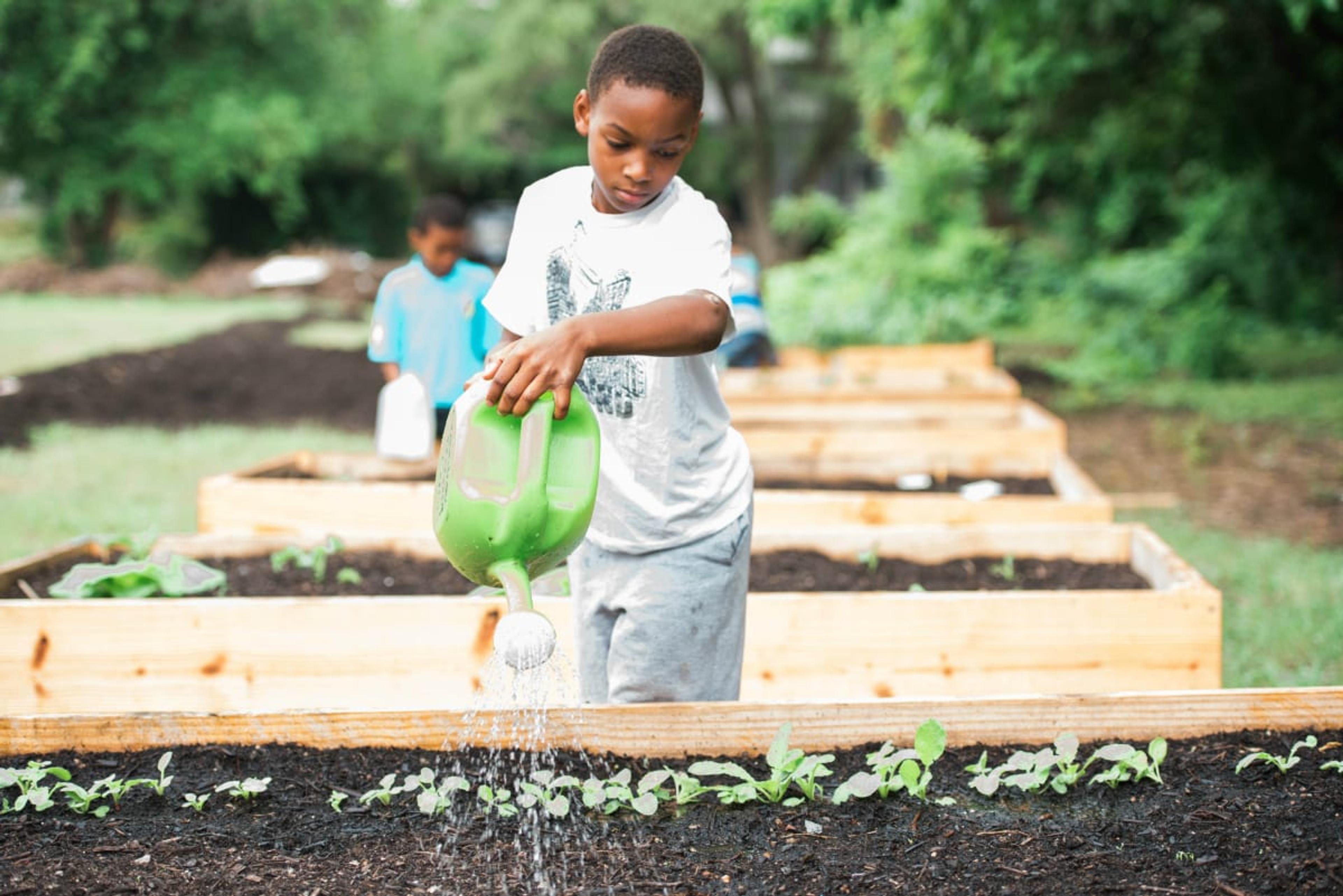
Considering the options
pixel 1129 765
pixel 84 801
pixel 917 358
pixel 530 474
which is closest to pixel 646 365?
pixel 530 474

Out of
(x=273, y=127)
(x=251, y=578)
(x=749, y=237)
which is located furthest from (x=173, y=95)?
(x=251, y=578)

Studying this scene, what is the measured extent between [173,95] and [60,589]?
22894mm

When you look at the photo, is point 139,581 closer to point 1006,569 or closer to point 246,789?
point 246,789

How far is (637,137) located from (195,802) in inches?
Answer: 57.3

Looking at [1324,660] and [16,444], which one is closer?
[1324,660]

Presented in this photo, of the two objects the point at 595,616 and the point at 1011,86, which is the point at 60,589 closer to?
the point at 595,616

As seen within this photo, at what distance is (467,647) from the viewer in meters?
3.31

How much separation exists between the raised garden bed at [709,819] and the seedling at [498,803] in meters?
0.03

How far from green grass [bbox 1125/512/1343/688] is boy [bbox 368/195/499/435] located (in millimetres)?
3073

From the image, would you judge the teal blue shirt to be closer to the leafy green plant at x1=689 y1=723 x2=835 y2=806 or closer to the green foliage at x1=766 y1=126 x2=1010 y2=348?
the leafy green plant at x1=689 y1=723 x2=835 y2=806

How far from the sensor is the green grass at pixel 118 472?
19.5 feet

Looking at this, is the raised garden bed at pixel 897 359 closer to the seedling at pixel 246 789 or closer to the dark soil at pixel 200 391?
the dark soil at pixel 200 391

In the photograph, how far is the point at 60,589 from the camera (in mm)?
3564

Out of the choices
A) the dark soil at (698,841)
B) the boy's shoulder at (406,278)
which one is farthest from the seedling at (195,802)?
the boy's shoulder at (406,278)
